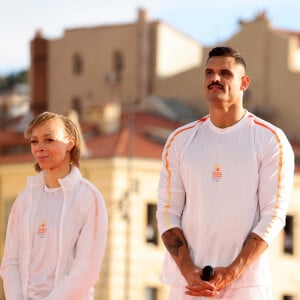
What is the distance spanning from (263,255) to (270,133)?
0.69m

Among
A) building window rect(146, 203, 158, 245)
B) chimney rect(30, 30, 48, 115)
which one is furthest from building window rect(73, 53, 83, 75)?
building window rect(146, 203, 158, 245)

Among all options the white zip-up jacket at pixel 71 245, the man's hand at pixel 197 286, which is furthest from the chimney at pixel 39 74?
the man's hand at pixel 197 286

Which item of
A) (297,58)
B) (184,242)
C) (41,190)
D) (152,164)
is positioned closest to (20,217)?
(41,190)

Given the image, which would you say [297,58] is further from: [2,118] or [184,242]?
[184,242]

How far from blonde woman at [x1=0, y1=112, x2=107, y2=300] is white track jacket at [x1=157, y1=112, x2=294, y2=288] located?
43 cm

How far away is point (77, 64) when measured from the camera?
68.9 metres

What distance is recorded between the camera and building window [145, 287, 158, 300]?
158 ft

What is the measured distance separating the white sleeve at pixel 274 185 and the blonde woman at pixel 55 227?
941 mm

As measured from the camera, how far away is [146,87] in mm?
65000

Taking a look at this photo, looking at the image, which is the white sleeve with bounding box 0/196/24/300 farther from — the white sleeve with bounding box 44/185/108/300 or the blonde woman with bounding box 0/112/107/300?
the white sleeve with bounding box 44/185/108/300

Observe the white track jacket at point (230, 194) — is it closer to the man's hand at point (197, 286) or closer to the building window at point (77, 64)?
the man's hand at point (197, 286)

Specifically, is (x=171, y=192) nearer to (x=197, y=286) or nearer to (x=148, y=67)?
(x=197, y=286)

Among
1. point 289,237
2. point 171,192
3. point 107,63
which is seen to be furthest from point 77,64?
point 171,192

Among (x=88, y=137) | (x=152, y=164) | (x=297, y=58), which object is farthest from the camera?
(x=297, y=58)
